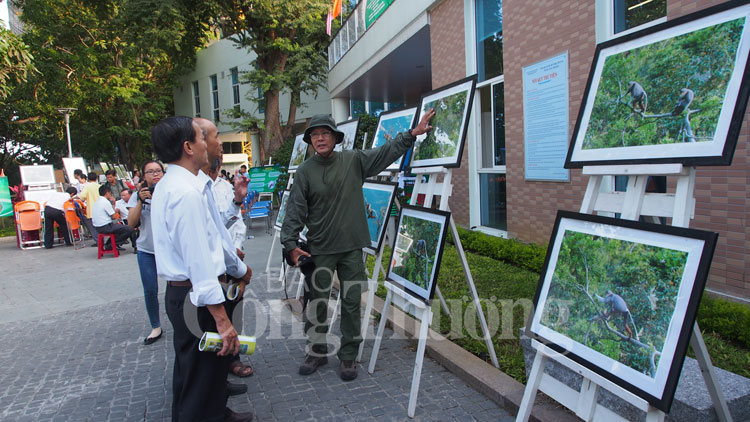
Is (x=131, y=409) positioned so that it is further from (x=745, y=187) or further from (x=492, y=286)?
(x=745, y=187)

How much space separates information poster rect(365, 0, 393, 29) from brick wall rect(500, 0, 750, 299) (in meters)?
5.93

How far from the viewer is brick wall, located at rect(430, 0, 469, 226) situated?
29.6 feet

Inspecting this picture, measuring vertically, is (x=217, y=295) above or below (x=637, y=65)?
below

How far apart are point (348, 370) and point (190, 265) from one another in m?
1.99

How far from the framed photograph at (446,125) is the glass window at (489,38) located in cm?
476

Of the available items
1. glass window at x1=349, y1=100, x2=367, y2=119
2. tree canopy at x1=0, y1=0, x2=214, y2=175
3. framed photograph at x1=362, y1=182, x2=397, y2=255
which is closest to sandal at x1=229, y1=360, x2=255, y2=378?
framed photograph at x1=362, y1=182, x2=397, y2=255

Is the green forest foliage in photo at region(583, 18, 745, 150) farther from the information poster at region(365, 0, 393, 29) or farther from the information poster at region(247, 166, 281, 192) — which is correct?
the information poster at region(247, 166, 281, 192)

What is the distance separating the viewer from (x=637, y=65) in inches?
94.5

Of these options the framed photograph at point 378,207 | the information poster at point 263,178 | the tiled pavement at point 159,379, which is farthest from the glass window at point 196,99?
the framed photograph at point 378,207

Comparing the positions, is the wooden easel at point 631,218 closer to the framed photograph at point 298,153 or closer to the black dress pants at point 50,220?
the framed photograph at point 298,153

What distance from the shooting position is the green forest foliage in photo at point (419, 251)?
344 centimetres

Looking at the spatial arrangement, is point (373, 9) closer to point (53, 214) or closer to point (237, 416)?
point (53, 214)

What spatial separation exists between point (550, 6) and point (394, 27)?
6013 mm

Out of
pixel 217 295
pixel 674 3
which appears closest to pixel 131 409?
pixel 217 295
